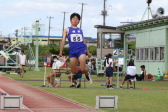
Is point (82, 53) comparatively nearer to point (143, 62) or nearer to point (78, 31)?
point (78, 31)

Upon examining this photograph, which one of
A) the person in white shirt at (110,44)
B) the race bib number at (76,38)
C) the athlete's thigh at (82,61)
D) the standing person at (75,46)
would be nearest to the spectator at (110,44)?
the person in white shirt at (110,44)

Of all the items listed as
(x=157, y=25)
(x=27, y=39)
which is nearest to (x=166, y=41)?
(x=157, y=25)

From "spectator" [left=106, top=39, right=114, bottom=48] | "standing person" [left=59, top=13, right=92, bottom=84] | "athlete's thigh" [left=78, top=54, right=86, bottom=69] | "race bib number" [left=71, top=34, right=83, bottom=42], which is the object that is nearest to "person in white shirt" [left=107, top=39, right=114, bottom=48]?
"spectator" [left=106, top=39, right=114, bottom=48]

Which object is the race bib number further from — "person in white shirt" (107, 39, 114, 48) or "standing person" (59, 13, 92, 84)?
"person in white shirt" (107, 39, 114, 48)

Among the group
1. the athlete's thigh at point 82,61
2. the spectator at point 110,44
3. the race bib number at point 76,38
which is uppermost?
the spectator at point 110,44

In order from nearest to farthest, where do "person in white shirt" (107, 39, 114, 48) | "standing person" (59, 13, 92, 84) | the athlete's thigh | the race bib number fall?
the athlete's thigh → "standing person" (59, 13, 92, 84) → the race bib number → "person in white shirt" (107, 39, 114, 48)

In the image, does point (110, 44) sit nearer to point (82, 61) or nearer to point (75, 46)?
point (75, 46)

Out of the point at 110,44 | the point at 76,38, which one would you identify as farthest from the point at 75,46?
the point at 110,44

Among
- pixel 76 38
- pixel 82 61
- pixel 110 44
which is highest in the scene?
pixel 110 44

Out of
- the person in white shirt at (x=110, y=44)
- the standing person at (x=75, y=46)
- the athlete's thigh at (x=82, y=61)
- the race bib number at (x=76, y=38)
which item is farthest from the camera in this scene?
the person in white shirt at (x=110, y=44)

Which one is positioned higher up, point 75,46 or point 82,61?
point 75,46

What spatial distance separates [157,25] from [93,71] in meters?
11.5

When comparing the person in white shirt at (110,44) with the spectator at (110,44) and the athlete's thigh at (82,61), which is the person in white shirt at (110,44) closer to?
the spectator at (110,44)

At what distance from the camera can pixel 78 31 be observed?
46.5ft
